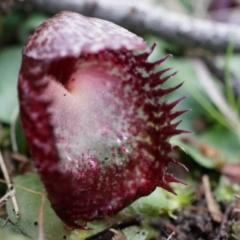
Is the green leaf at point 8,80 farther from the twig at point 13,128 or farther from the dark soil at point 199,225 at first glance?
the dark soil at point 199,225

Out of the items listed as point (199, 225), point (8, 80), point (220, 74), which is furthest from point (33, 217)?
point (220, 74)

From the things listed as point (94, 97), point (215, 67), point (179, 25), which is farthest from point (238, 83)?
point (94, 97)

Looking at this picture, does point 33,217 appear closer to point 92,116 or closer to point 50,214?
point 50,214

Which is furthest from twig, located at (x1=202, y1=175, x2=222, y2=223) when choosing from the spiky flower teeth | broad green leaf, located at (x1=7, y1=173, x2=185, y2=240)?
the spiky flower teeth

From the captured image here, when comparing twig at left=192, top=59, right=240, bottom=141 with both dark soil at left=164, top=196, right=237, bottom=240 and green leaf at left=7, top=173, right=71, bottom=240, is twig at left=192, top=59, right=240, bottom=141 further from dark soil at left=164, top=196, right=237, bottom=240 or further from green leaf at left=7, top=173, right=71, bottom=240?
green leaf at left=7, top=173, right=71, bottom=240

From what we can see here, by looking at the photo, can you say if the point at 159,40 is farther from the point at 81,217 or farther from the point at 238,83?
the point at 81,217
